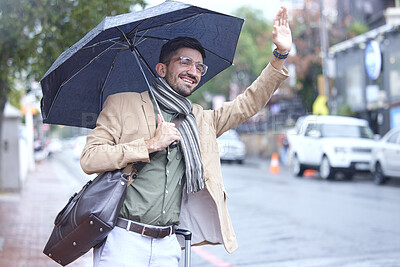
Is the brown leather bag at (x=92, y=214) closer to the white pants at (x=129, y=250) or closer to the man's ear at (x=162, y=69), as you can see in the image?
the white pants at (x=129, y=250)

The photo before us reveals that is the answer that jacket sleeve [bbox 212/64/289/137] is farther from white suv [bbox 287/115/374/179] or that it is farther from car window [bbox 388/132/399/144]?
white suv [bbox 287/115/374/179]

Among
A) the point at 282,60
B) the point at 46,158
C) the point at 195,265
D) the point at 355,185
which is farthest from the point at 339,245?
the point at 46,158

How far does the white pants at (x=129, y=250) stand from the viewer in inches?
104

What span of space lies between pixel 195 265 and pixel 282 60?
3948 mm

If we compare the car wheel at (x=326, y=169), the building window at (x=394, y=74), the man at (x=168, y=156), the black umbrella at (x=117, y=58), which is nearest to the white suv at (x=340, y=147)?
the car wheel at (x=326, y=169)

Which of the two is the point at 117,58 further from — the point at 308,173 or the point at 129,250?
the point at 308,173

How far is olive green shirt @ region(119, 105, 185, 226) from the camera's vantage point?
2.64 meters

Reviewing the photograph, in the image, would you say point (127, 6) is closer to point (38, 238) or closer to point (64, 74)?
point (38, 238)

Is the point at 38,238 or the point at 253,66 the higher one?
the point at 253,66

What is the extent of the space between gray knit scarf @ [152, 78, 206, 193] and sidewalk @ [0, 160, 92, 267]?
385 cm

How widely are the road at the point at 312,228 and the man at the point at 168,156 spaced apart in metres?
3.50

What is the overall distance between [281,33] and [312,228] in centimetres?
600

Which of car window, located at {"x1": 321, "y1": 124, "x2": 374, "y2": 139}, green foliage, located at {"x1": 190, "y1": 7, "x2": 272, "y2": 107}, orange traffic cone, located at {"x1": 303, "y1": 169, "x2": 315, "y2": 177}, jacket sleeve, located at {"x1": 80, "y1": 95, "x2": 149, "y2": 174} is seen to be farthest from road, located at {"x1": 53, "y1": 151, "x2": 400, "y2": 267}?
green foliage, located at {"x1": 190, "y1": 7, "x2": 272, "y2": 107}

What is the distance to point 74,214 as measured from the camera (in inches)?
103
